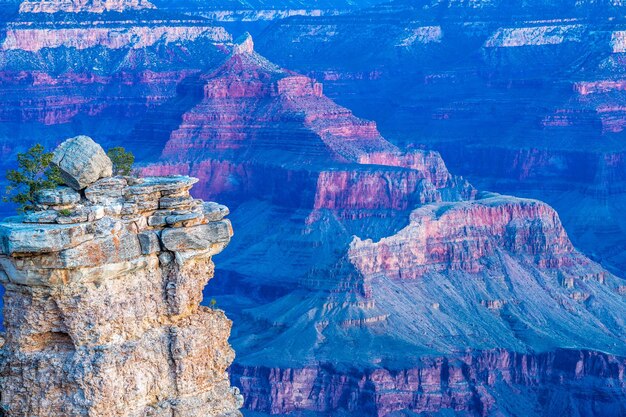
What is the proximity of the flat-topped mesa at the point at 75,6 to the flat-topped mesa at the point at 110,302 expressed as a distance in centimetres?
12230

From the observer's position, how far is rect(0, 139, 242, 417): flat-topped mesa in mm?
24438

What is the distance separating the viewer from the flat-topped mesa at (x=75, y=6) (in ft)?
479

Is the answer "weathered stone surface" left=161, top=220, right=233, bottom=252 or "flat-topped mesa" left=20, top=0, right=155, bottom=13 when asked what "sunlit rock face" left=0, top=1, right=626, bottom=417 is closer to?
"weathered stone surface" left=161, top=220, right=233, bottom=252

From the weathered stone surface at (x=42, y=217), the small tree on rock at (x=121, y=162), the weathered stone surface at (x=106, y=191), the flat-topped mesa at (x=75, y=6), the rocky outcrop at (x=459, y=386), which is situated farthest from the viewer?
the flat-topped mesa at (x=75, y=6)

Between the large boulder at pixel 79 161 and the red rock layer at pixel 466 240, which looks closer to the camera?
the large boulder at pixel 79 161

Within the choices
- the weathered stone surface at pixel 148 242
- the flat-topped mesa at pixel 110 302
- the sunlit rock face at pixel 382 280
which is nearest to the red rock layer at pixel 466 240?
the sunlit rock face at pixel 382 280

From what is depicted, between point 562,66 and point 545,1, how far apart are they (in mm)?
13912

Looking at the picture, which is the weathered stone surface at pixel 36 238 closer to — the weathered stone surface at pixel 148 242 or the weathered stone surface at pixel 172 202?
the weathered stone surface at pixel 148 242

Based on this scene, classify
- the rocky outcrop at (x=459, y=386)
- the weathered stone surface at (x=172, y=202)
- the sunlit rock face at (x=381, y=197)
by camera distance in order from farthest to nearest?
1. the sunlit rock face at (x=381, y=197)
2. the rocky outcrop at (x=459, y=386)
3. the weathered stone surface at (x=172, y=202)

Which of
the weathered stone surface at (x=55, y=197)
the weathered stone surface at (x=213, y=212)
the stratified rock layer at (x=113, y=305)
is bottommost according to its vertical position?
the stratified rock layer at (x=113, y=305)

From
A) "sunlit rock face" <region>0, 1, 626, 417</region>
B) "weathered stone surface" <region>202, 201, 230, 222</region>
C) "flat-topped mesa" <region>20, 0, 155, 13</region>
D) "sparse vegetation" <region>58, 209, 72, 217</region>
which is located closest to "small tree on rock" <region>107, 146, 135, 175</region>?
"weathered stone surface" <region>202, 201, 230, 222</region>

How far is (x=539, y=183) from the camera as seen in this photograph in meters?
134

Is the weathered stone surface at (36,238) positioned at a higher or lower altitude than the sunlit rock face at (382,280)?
lower

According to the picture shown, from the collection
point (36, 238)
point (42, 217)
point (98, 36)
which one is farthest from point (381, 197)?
point (36, 238)
